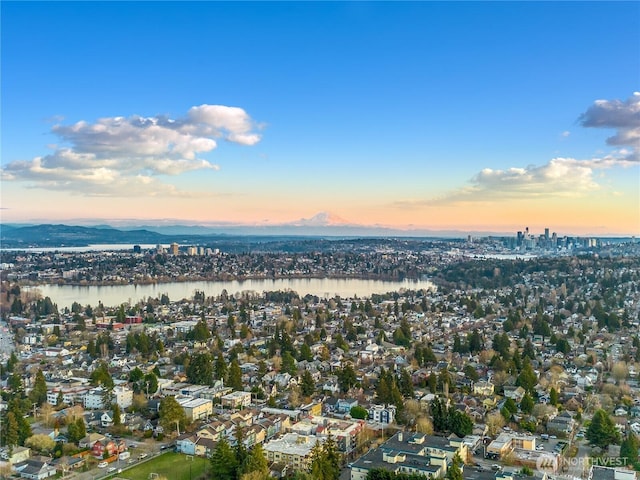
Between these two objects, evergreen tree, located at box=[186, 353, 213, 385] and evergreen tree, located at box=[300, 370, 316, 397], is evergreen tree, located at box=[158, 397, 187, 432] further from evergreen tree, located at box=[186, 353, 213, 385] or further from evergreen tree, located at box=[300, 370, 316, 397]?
evergreen tree, located at box=[300, 370, 316, 397]

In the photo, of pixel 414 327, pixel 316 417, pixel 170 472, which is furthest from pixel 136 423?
pixel 414 327

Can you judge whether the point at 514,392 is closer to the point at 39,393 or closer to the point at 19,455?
the point at 19,455

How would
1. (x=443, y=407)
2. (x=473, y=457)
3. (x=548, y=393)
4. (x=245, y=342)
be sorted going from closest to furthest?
1. (x=473, y=457)
2. (x=443, y=407)
3. (x=548, y=393)
4. (x=245, y=342)

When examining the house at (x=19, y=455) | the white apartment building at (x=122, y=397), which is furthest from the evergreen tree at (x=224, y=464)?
the white apartment building at (x=122, y=397)

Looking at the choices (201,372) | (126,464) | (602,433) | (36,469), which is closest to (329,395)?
(201,372)

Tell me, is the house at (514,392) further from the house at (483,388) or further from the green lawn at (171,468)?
the green lawn at (171,468)

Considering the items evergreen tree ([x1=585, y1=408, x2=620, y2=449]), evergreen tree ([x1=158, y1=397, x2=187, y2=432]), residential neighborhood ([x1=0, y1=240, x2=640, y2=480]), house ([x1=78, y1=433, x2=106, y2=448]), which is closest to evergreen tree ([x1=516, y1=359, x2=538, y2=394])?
residential neighborhood ([x1=0, y1=240, x2=640, y2=480])

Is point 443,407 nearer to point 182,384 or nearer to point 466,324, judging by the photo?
point 182,384
